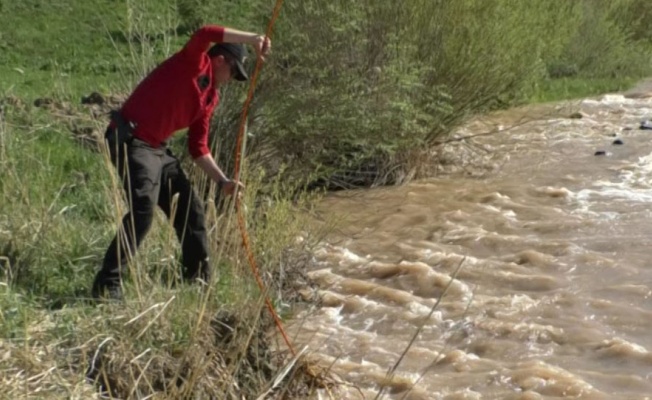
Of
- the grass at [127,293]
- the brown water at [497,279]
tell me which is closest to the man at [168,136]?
the grass at [127,293]

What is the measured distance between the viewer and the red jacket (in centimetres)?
622

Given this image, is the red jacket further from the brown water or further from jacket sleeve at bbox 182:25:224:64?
the brown water

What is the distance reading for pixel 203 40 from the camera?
6164 millimetres

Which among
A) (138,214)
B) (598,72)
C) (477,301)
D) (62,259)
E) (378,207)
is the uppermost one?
(138,214)

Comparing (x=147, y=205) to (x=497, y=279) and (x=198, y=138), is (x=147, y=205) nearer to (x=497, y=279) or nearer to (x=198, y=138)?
(x=198, y=138)

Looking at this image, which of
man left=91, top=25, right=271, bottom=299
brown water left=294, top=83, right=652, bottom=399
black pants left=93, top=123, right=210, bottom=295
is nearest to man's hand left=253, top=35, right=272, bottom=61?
man left=91, top=25, right=271, bottom=299

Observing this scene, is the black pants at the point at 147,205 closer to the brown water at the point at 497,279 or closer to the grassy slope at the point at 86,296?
the grassy slope at the point at 86,296

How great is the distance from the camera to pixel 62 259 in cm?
663

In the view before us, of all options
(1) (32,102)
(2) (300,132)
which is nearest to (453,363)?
(2) (300,132)

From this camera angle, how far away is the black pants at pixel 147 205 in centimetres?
595

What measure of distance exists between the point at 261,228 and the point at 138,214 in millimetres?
1673

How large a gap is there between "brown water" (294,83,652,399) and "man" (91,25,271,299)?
1.06m

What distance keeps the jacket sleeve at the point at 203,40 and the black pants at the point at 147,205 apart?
55cm

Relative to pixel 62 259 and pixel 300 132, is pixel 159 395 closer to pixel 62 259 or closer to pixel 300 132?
pixel 62 259
